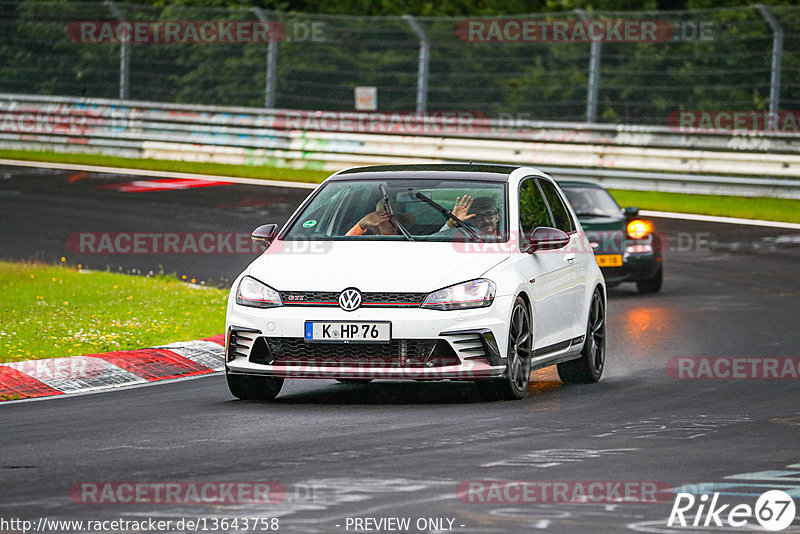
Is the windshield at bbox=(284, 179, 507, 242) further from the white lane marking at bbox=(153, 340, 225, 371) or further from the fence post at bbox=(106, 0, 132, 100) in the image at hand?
the fence post at bbox=(106, 0, 132, 100)

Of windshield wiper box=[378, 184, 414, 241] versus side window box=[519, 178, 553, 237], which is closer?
windshield wiper box=[378, 184, 414, 241]

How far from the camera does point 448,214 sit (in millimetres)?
10594

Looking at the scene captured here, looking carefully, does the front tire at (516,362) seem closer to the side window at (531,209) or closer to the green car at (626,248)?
the side window at (531,209)

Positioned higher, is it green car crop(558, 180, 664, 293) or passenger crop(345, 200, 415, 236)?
passenger crop(345, 200, 415, 236)

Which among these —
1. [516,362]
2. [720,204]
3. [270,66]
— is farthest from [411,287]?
[270,66]

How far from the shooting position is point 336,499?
6840 mm

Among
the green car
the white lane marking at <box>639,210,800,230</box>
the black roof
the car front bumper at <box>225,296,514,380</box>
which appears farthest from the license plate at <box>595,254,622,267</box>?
the car front bumper at <box>225,296,514,380</box>

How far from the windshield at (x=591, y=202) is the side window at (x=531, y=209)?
23.3 ft

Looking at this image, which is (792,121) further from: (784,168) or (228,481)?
(228,481)

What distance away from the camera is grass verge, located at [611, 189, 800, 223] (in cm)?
2494

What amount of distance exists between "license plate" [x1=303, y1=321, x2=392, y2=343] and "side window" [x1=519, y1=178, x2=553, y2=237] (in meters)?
1.57

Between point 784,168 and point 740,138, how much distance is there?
97cm

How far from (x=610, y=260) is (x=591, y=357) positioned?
6.48 meters

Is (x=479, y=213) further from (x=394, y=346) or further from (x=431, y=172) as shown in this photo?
(x=394, y=346)
